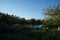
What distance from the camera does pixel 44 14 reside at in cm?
2552

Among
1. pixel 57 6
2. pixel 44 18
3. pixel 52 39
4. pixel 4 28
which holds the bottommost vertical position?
pixel 52 39

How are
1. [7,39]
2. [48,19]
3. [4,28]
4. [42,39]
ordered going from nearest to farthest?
[7,39] → [42,39] → [4,28] → [48,19]

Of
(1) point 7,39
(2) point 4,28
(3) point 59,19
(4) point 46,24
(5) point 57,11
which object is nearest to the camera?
(1) point 7,39

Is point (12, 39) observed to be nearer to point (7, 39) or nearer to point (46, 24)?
point (7, 39)

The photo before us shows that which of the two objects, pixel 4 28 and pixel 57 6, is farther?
pixel 57 6

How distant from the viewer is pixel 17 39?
11.1 metres

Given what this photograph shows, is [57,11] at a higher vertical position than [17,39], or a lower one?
higher

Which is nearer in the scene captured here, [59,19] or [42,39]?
[42,39]

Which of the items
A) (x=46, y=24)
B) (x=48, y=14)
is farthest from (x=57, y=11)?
(x=46, y=24)

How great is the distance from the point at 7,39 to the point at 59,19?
41.9ft

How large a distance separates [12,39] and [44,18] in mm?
15365

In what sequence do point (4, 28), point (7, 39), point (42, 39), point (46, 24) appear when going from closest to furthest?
point (7, 39) < point (42, 39) < point (4, 28) < point (46, 24)

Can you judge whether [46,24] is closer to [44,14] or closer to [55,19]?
[44,14]


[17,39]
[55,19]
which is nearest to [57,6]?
[55,19]
